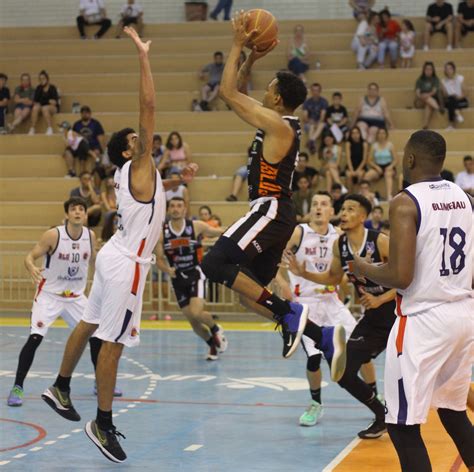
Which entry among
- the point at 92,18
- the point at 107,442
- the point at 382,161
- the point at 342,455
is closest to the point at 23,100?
the point at 92,18

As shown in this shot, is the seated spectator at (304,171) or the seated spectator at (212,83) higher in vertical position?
the seated spectator at (212,83)

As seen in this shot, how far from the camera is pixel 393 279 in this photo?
5102 mm

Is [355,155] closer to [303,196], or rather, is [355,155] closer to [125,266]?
[303,196]

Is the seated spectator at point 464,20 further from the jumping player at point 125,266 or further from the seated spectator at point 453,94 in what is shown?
the jumping player at point 125,266

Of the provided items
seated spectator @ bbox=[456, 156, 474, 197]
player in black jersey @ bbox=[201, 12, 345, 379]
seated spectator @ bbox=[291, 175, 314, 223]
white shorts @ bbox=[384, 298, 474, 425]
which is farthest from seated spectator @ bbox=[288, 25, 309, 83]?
white shorts @ bbox=[384, 298, 474, 425]

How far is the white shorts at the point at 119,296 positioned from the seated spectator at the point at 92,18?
16.5 meters

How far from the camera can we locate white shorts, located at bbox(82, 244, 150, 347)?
7066mm

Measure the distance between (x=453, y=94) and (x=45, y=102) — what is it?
8.31 metres

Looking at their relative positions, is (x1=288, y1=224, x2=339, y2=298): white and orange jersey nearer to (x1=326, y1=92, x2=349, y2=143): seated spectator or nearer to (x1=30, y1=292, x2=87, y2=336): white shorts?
(x1=30, y1=292, x2=87, y2=336): white shorts

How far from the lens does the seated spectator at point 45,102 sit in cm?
2047

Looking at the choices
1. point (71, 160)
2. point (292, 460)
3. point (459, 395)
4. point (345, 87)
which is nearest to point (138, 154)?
point (292, 460)

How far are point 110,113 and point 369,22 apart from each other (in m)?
5.87

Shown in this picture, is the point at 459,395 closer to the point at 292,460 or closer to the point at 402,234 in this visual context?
the point at 402,234

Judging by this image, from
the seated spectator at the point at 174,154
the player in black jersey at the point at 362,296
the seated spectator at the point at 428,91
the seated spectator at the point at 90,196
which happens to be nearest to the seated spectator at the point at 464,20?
the seated spectator at the point at 428,91
